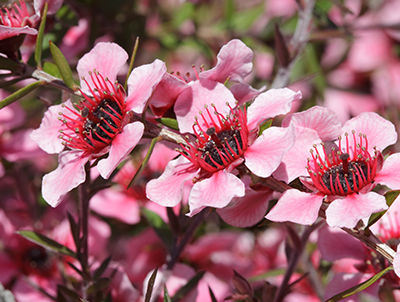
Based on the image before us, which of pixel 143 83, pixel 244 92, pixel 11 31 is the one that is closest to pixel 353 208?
pixel 244 92

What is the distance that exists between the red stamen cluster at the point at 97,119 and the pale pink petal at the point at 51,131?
15 mm

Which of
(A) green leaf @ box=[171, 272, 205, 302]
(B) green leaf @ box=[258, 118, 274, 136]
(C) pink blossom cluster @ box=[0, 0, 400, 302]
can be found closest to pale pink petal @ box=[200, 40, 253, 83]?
(C) pink blossom cluster @ box=[0, 0, 400, 302]

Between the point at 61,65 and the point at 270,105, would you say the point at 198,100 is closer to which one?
the point at 270,105

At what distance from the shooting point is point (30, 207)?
1412 mm

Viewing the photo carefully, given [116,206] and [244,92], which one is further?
[116,206]

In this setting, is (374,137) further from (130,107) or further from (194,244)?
(194,244)

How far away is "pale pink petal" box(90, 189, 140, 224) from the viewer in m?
1.36

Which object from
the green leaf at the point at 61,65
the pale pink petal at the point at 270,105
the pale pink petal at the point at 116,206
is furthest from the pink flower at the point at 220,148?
the pale pink petal at the point at 116,206

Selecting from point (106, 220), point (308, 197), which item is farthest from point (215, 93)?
point (106, 220)

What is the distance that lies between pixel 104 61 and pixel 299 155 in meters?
0.42

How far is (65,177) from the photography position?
81 centimetres

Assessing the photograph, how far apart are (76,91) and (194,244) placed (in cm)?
69

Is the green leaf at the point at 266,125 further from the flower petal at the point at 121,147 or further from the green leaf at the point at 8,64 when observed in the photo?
the green leaf at the point at 8,64

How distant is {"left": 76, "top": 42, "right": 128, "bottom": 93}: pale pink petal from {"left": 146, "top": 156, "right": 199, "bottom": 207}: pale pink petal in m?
0.22
